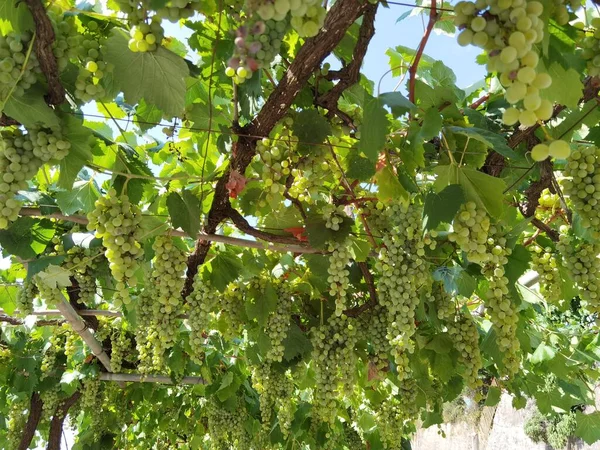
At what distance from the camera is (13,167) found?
151 centimetres

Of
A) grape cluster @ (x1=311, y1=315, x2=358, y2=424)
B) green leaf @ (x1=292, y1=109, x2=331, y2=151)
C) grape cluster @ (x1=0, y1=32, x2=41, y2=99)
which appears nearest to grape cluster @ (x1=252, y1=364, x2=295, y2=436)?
grape cluster @ (x1=311, y1=315, x2=358, y2=424)

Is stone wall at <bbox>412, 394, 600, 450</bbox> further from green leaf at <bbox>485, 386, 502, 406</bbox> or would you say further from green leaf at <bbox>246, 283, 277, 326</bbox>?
green leaf at <bbox>246, 283, 277, 326</bbox>

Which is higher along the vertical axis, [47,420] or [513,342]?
[47,420]

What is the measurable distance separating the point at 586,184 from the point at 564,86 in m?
0.62

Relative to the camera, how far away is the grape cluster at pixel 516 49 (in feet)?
2.55

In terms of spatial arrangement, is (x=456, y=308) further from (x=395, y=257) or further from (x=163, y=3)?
(x=163, y=3)

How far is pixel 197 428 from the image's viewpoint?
6160 mm

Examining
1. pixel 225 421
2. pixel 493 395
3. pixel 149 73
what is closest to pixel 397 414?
pixel 493 395

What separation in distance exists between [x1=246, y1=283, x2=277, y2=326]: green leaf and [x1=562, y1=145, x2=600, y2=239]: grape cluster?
1717mm

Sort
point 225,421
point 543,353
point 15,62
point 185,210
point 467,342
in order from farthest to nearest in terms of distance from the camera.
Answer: point 225,421 → point 543,353 → point 467,342 → point 185,210 → point 15,62

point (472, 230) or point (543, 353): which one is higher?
point (472, 230)

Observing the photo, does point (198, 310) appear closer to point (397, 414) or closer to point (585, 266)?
point (585, 266)

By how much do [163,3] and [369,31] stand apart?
0.85m

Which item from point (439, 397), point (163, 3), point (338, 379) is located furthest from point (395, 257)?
point (439, 397)
